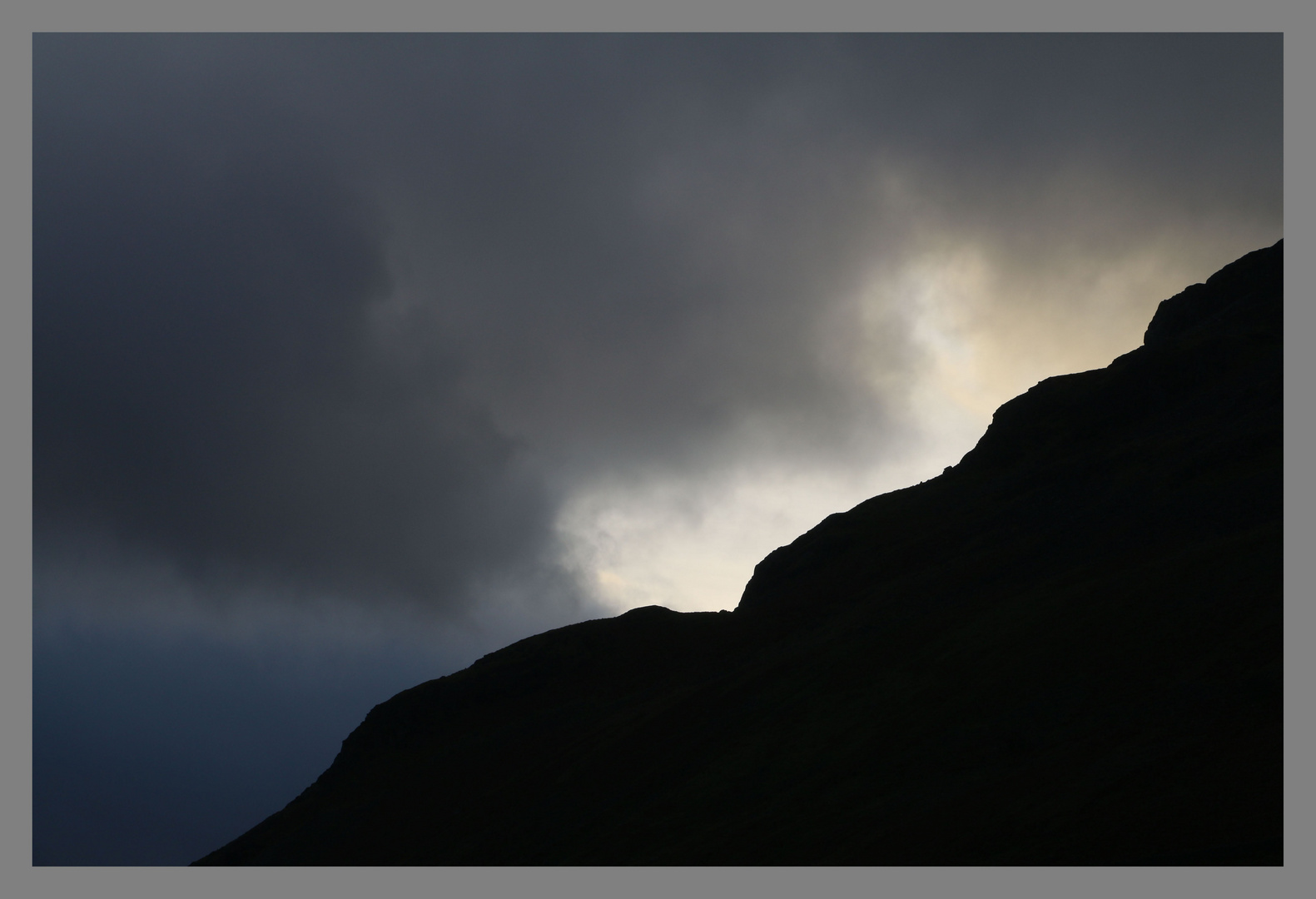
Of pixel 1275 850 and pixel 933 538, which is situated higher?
pixel 933 538

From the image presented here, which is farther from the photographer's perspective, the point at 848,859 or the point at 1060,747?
the point at 1060,747

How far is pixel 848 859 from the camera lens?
31453 millimetres

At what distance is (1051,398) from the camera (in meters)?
104

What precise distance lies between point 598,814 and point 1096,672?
29.3m

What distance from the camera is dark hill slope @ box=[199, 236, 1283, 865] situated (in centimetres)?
3094

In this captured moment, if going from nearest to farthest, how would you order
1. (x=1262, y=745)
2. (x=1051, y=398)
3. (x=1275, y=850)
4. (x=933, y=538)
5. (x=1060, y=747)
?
(x=1275, y=850) → (x=1262, y=745) → (x=1060, y=747) → (x=933, y=538) → (x=1051, y=398)

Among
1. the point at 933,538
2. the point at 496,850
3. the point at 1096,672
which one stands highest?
the point at 933,538

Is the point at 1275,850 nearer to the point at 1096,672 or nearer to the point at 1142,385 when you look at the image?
the point at 1096,672

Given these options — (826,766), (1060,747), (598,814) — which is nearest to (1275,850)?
(1060,747)

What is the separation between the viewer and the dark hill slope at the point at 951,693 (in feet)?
102

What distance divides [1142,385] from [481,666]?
8110 centimetres

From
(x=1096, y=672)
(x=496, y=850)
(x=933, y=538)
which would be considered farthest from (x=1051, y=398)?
(x=496, y=850)

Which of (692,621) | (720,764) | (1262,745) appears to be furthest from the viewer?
(692,621)

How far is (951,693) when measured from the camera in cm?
4450
